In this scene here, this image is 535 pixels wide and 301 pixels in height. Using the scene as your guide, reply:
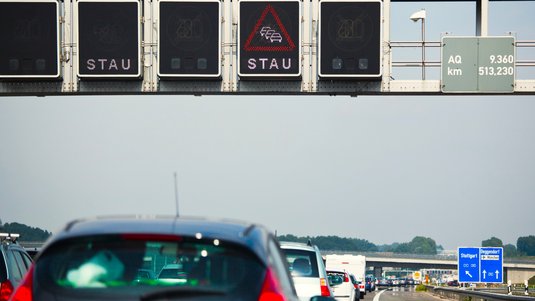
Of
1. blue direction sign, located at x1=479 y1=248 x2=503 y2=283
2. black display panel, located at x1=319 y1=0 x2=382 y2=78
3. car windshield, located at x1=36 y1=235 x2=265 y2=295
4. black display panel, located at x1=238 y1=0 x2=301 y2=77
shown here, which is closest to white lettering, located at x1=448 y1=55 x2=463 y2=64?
black display panel, located at x1=319 y1=0 x2=382 y2=78

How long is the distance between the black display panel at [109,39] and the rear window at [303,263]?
8629 millimetres

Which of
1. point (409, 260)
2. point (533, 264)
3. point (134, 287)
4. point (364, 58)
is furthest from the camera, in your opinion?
point (409, 260)

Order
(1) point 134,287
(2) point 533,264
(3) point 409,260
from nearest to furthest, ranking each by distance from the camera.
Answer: (1) point 134,287, (2) point 533,264, (3) point 409,260

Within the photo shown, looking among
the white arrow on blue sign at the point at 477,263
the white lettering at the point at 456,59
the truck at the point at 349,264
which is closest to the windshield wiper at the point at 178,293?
the white lettering at the point at 456,59

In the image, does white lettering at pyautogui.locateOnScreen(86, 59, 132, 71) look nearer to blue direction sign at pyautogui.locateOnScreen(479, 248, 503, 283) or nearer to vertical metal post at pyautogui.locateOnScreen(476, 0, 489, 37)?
vertical metal post at pyautogui.locateOnScreen(476, 0, 489, 37)

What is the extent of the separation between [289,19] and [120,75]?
3.79m

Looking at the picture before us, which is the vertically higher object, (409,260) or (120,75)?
(120,75)

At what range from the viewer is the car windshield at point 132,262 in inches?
264

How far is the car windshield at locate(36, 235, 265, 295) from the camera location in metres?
6.70

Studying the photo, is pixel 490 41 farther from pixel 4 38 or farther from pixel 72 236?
pixel 72 236

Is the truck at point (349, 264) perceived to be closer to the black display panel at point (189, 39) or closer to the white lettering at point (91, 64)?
the black display panel at point (189, 39)

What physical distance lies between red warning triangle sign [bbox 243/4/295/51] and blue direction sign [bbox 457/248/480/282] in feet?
60.7

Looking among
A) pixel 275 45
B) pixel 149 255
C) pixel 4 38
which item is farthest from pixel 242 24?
pixel 149 255

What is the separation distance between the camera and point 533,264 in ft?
463
